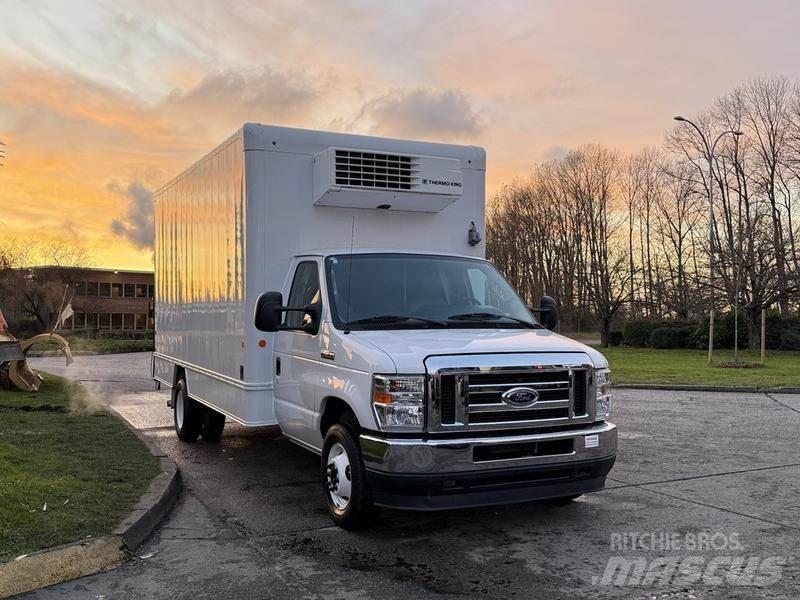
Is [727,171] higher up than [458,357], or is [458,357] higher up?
[727,171]

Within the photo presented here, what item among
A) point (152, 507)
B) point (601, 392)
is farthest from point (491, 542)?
point (152, 507)

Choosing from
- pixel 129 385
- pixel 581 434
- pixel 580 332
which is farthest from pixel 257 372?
pixel 580 332

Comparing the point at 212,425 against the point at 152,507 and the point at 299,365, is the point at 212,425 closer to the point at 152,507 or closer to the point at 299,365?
the point at 299,365

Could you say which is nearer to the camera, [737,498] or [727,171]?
[737,498]

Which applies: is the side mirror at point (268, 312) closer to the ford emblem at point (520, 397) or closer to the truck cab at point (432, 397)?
the truck cab at point (432, 397)

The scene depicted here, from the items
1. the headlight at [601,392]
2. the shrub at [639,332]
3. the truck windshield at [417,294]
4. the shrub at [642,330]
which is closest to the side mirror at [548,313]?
the truck windshield at [417,294]

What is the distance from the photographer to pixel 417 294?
22.0 feet

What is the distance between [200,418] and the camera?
33.1 ft

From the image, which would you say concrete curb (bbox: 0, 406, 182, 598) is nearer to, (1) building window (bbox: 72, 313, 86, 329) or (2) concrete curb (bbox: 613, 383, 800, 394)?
(2) concrete curb (bbox: 613, 383, 800, 394)

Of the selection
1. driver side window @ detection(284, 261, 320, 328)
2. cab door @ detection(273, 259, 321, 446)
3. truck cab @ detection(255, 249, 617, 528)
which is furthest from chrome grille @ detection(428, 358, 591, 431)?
driver side window @ detection(284, 261, 320, 328)

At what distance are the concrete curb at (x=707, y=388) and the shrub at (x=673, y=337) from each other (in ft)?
75.7

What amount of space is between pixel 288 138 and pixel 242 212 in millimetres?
883

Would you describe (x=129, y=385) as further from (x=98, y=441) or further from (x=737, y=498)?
(x=737, y=498)

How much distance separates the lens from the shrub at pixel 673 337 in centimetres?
3984
